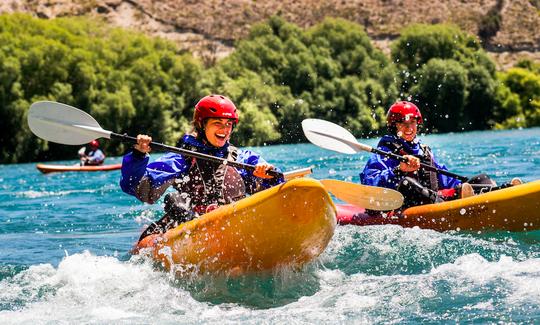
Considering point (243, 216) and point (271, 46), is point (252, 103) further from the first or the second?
point (243, 216)

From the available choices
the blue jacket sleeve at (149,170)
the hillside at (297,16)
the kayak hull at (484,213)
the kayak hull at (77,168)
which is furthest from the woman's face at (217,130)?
the hillside at (297,16)

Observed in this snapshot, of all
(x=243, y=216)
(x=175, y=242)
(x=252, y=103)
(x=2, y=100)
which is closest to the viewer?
(x=243, y=216)

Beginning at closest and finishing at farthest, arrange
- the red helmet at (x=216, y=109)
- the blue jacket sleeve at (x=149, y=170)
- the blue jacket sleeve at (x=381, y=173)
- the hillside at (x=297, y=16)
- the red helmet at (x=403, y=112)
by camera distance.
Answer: the blue jacket sleeve at (x=149, y=170) → the red helmet at (x=216, y=109) → the blue jacket sleeve at (x=381, y=173) → the red helmet at (x=403, y=112) → the hillside at (x=297, y=16)

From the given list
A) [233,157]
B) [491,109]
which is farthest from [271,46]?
[233,157]

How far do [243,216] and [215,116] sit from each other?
3.98 feet

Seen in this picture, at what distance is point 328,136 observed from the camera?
6680 mm

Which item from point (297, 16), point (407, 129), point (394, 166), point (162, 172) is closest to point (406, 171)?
point (394, 166)

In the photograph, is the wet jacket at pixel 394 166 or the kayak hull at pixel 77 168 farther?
the kayak hull at pixel 77 168

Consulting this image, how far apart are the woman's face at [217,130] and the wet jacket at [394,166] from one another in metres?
1.73

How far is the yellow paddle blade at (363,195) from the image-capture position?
17.2 feet

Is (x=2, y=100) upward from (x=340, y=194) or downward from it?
downward

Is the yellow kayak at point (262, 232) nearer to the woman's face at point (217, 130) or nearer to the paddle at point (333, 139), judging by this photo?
the woman's face at point (217, 130)

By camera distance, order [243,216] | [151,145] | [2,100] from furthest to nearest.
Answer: [2,100] < [151,145] < [243,216]

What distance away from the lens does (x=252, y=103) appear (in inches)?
1491
